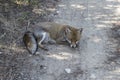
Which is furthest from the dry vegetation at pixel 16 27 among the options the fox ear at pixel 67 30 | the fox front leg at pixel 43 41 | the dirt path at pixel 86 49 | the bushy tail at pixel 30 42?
the fox ear at pixel 67 30

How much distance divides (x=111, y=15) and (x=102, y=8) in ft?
1.57

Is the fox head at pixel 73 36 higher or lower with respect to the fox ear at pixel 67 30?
lower

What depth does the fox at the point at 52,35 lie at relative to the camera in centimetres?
794

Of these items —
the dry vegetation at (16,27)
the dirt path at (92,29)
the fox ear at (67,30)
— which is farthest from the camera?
the fox ear at (67,30)

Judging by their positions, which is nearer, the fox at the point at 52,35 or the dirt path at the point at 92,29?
the dirt path at the point at 92,29

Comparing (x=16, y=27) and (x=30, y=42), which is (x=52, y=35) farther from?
(x=16, y=27)

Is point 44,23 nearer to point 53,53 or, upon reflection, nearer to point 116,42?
point 53,53

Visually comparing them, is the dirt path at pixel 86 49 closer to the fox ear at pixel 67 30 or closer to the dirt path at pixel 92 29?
the dirt path at pixel 92 29

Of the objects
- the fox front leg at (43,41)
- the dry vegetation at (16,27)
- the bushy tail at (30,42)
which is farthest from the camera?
the fox front leg at (43,41)

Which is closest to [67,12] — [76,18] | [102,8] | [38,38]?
[76,18]

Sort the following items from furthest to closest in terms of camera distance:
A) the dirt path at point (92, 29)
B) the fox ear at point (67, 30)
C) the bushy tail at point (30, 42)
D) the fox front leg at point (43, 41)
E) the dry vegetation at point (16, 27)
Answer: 1. the fox ear at point (67, 30)
2. the fox front leg at point (43, 41)
3. the bushy tail at point (30, 42)
4. the dirt path at point (92, 29)
5. the dry vegetation at point (16, 27)

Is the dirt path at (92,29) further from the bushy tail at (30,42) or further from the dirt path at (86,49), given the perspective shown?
the bushy tail at (30,42)

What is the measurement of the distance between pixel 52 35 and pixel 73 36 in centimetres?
56

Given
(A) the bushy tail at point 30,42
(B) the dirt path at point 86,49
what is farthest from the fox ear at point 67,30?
(A) the bushy tail at point 30,42
